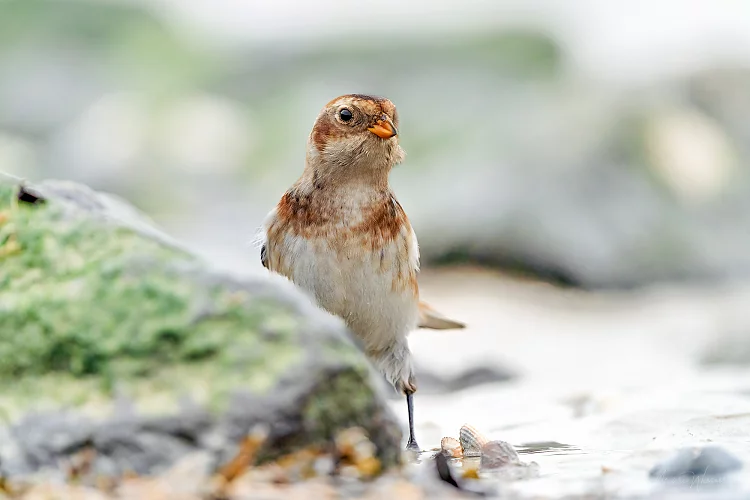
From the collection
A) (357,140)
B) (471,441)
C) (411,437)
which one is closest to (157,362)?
(471,441)

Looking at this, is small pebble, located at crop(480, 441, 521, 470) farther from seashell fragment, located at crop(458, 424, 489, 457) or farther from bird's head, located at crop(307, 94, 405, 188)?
bird's head, located at crop(307, 94, 405, 188)

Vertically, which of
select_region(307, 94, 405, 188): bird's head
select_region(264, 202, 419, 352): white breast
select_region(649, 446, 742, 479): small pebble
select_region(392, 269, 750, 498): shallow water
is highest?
select_region(307, 94, 405, 188): bird's head

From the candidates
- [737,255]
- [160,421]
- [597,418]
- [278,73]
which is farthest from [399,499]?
[278,73]

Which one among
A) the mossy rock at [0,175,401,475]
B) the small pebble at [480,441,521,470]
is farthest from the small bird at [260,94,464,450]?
the mossy rock at [0,175,401,475]

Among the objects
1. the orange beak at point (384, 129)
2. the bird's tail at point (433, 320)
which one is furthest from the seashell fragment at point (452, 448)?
the orange beak at point (384, 129)

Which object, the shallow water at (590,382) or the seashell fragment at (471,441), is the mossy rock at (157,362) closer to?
the shallow water at (590,382)
